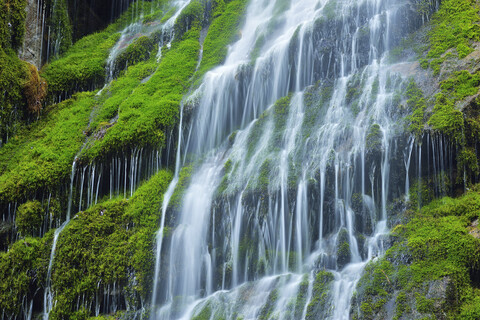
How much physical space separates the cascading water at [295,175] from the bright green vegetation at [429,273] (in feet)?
1.56

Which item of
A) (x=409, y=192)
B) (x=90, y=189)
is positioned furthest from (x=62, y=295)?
(x=409, y=192)

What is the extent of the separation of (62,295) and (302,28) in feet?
35.3

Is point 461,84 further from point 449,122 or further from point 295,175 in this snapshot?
point 295,175

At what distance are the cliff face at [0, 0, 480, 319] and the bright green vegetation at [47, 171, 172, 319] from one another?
1.4 inches

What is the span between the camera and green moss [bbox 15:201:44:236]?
42.7 feet

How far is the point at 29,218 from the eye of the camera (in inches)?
516

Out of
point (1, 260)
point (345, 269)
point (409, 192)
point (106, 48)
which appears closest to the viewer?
point (345, 269)

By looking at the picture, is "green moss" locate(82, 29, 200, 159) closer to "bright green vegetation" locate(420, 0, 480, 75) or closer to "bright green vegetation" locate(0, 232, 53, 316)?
"bright green vegetation" locate(0, 232, 53, 316)

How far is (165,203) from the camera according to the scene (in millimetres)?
12695

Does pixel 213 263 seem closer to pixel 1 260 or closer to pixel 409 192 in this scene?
pixel 409 192

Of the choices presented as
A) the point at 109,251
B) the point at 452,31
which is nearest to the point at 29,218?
the point at 109,251

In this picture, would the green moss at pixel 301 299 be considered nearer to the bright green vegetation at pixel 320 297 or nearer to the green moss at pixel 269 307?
the bright green vegetation at pixel 320 297

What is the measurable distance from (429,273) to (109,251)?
8.04 m

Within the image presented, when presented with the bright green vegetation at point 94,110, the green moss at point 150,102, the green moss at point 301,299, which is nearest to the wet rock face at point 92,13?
the bright green vegetation at point 94,110
